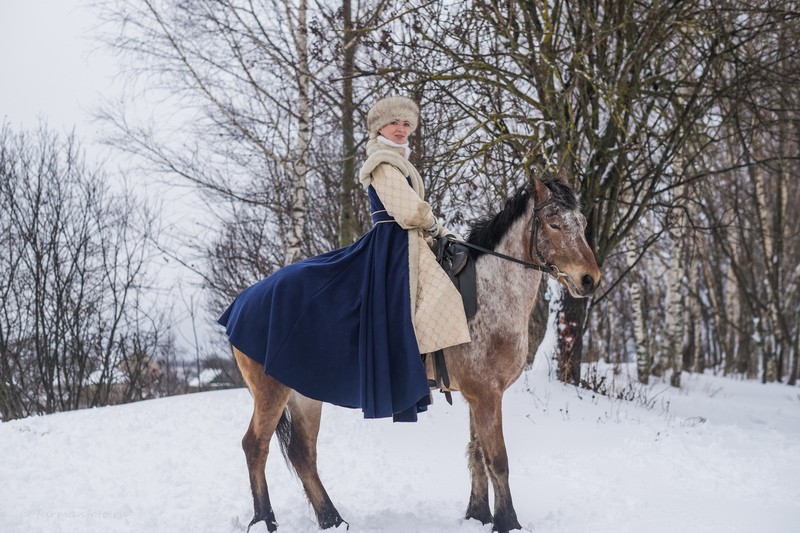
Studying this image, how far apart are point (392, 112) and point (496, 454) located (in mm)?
2194

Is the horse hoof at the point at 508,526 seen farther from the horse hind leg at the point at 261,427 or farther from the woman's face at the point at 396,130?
the woman's face at the point at 396,130

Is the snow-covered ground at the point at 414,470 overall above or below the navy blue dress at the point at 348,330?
below

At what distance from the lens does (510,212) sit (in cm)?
400

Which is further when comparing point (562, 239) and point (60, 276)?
point (60, 276)

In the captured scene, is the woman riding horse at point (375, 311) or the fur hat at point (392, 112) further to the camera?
the fur hat at point (392, 112)

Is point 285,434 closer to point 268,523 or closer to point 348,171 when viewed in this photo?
point 268,523

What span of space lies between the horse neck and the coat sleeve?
0.49m

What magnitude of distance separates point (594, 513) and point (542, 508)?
36 cm

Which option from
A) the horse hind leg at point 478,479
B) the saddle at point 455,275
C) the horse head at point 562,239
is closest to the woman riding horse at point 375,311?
the saddle at point 455,275

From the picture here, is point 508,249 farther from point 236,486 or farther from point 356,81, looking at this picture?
point 356,81

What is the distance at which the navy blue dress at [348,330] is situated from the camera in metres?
3.75

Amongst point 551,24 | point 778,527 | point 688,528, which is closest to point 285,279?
point 688,528

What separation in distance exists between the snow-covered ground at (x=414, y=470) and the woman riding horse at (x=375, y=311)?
3.48 ft

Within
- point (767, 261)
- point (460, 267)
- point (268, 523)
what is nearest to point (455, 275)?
point (460, 267)
